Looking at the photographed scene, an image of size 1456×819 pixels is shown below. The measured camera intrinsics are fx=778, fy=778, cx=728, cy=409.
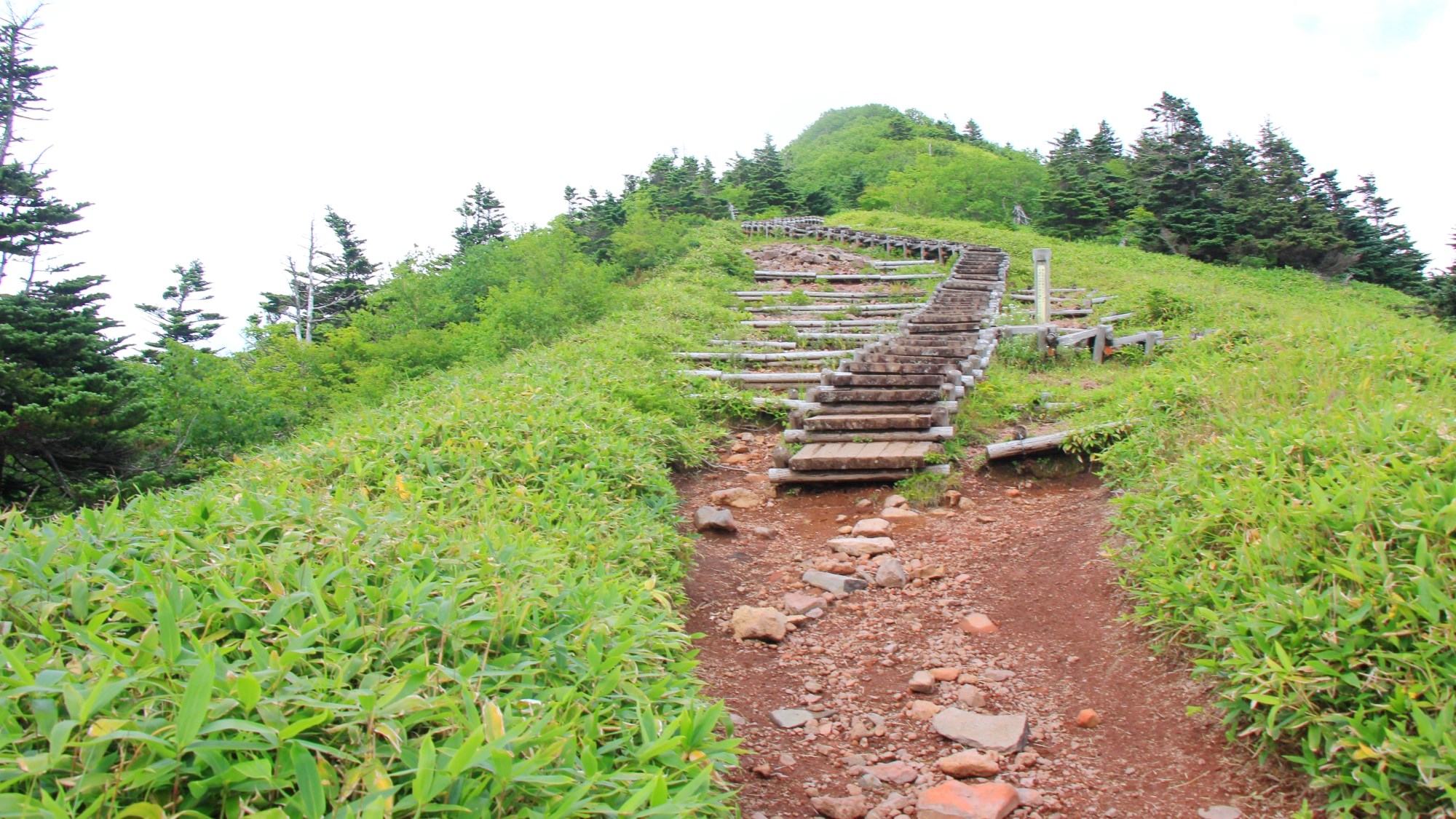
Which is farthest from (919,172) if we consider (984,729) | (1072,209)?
(984,729)

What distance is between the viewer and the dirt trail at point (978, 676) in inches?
109

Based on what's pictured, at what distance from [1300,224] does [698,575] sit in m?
29.7

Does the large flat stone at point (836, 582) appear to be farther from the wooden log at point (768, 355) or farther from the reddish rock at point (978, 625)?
the wooden log at point (768, 355)

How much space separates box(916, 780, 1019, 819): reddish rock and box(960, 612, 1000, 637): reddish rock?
4.36ft

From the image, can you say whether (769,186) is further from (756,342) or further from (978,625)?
(978,625)

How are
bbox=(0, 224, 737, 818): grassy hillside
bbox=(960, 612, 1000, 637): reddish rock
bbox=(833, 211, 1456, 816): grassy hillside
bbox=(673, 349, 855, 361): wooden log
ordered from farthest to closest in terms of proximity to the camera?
bbox=(673, 349, 855, 361): wooden log
bbox=(960, 612, 1000, 637): reddish rock
bbox=(833, 211, 1456, 816): grassy hillside
bbox=(0, 224, 737, 818): grassy hillside

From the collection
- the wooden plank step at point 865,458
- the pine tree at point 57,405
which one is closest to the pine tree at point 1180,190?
the wooden plank step at point 865,458

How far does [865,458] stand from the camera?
6625 mm

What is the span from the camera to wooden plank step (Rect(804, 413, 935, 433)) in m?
7.33

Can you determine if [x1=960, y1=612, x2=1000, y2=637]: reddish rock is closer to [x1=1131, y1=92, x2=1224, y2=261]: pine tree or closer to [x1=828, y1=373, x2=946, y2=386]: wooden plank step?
[x1=828, y1=373, x2=946, y2=386]: wooden plank step

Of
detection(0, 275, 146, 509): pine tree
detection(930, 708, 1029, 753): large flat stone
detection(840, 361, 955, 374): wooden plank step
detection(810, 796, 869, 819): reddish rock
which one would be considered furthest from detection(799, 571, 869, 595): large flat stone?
detection(0, 275, 146, 509): pine tree

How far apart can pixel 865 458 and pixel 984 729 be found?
3.61m

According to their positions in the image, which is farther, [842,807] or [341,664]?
[842,807]

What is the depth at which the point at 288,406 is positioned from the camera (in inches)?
778
